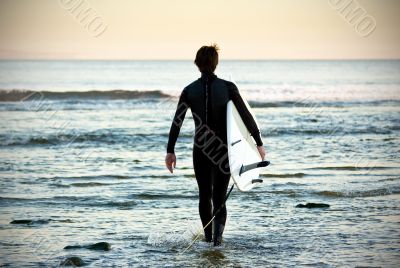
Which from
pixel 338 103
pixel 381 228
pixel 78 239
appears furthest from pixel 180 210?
pixel 338 103

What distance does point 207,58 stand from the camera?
593 cm

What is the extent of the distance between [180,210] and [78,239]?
1737mm

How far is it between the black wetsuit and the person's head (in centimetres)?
7

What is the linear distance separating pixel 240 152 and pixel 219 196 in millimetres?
440

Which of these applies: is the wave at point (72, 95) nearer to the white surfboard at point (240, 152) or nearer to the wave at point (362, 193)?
the wave at point (362, 193)

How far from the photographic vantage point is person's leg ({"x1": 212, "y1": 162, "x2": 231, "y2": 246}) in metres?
6.08

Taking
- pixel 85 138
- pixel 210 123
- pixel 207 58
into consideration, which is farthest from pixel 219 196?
pixel 85 138

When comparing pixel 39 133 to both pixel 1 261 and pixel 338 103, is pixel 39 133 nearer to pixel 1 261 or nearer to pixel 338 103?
pixel 1 261

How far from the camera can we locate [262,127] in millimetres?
19297

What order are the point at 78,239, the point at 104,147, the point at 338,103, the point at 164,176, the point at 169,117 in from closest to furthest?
the point at 78,239 → the point at 164,176 → the point at 104,147 → the point at 169,117 → the point at 338,103

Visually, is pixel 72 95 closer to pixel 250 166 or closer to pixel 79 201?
pixel 79 201

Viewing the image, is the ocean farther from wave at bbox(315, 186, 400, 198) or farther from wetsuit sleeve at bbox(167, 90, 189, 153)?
wetsuit sleeve at bbox(167, 90, 189, 153)

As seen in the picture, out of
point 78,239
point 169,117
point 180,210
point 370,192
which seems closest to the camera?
point 78,239

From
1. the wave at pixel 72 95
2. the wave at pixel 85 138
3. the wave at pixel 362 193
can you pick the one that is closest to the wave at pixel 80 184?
the wave at pixel 362 193
